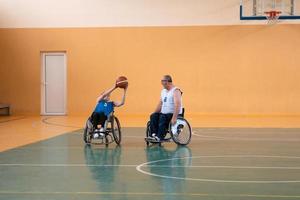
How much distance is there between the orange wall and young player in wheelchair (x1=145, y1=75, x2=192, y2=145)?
793cm

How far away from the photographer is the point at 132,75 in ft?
55.9

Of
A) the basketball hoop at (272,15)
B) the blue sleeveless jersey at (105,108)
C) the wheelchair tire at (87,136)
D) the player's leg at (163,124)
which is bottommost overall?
the wheelchair tire at (87,136)

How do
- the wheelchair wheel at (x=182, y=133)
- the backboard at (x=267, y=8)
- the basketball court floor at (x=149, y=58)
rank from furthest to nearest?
the basketball court floor at (x=149, y=58)
the backboard at (x=267, y=8)
the wheelchair wheel at (x=182, y=133)

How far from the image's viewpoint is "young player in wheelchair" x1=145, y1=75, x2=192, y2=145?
863 cm

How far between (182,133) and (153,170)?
281 cm

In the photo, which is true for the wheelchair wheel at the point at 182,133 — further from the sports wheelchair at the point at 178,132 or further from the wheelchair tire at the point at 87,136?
the wheelchair tire at the point at 87,136

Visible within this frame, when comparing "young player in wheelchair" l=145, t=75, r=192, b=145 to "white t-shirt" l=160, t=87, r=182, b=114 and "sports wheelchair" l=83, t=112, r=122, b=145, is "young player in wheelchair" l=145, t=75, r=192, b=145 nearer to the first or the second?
"white t-shirt" l=160, t=87, r=182, b=114

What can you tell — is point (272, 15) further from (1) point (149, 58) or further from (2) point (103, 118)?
(2) point (103, 118)

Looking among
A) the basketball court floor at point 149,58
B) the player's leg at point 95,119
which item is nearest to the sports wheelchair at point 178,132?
the player's leg at point 95,119

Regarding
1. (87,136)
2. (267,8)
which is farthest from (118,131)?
(267,8)

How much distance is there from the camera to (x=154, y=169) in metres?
6.34

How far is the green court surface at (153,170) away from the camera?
16.3ft

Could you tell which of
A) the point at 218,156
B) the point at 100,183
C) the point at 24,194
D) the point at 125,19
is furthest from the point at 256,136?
the point at 125,19

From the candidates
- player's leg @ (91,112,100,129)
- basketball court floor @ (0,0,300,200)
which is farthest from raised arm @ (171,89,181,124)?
basketball court floor @ (0,0,300,200)
